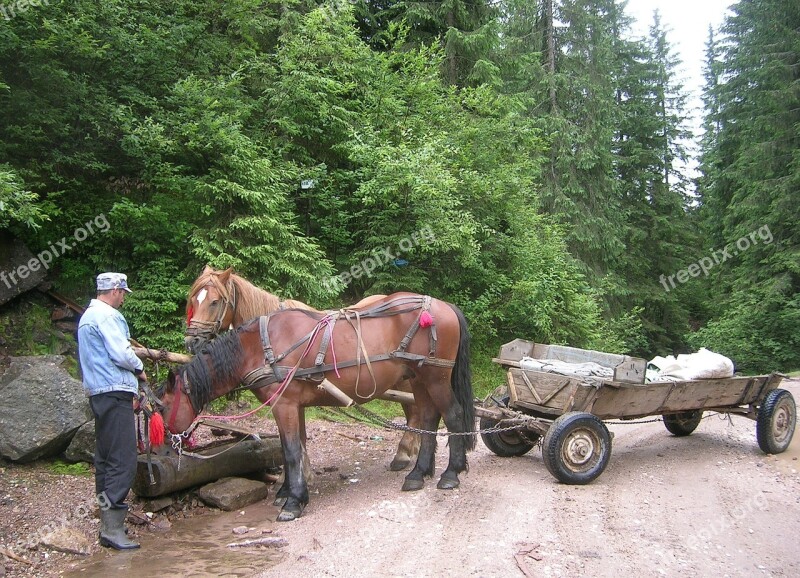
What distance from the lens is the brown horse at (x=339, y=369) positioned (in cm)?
541

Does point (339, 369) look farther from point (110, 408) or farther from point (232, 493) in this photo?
point (110, 408)

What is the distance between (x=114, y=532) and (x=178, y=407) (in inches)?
44.3

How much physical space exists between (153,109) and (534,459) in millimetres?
7449

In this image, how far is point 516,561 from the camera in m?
4.28

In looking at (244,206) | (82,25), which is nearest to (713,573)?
(244,206)

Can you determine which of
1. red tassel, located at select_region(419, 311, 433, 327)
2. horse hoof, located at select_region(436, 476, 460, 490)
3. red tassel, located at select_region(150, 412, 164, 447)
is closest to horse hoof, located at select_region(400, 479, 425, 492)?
horse hoof, located at select_region(436, 476, 460, 490)

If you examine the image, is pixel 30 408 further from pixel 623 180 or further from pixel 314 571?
pixel 623 180

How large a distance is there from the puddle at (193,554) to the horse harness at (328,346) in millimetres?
1255

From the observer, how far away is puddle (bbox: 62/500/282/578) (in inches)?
165

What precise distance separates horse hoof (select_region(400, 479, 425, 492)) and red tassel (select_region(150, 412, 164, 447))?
97.4 inches

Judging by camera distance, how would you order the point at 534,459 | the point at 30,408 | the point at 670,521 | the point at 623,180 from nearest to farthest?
the point at 670,521 < the point at 30,408 < the point at 534,459 < the point at 623,180

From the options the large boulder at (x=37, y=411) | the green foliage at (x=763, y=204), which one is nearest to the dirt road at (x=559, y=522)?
the large boulder at (x=37, y=411)

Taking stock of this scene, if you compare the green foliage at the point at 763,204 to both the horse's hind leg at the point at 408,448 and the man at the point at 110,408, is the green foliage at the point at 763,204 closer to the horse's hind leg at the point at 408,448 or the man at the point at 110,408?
the horse's hind leg at the point at 408,448

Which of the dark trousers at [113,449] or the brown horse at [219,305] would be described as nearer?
the dark trousers at [113,449]
